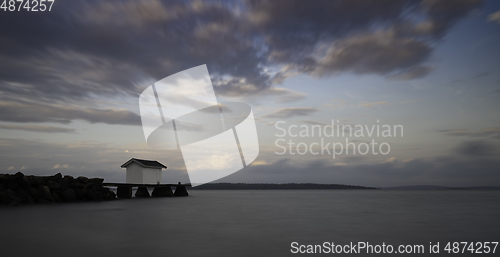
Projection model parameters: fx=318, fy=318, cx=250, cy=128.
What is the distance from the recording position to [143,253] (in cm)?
871

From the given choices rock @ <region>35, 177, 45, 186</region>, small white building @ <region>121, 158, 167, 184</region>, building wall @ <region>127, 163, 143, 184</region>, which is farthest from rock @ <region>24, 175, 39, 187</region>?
building wall @ <region>127, 163, 143, 184</region>

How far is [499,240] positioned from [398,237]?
12.6ft

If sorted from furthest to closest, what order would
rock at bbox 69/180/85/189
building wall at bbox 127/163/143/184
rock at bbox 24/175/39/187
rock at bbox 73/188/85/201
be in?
building wall at bbox 127/163/143/184 → rock at bbox 73/188/85/201 → rock at bbox 69/180/85/189 → rock at bbox 24/175/39/187

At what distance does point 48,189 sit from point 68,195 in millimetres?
2378

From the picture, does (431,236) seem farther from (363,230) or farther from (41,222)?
(41,222)

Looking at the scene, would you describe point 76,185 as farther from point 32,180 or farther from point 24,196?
point 24,196

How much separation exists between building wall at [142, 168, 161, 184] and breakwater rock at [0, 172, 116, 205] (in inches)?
261

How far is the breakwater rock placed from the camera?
23859mm

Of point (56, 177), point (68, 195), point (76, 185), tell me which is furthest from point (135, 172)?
point (56, 177)

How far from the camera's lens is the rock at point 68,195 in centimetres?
2878

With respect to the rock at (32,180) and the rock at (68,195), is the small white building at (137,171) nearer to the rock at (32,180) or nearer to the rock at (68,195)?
the rock at (68,195)

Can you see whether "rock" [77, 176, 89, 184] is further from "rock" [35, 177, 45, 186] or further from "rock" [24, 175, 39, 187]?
"rock" [24, 175, 39, 187]

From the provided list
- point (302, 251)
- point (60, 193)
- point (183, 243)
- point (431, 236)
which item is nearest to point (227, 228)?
point (183, 243)

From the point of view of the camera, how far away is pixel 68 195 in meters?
29.0
